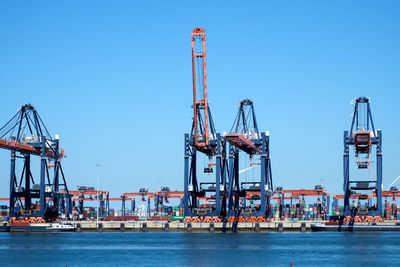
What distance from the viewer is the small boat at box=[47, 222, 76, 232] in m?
130

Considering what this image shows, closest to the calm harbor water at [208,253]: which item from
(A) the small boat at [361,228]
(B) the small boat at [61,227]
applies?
(A) the small boat at [361,228]

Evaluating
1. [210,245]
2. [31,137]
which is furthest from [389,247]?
[31,137]

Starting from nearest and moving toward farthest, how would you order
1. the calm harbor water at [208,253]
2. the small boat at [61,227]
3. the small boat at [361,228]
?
the calm harbor water at [208,253], the small boat at [361,228], the small boat at [61,227]

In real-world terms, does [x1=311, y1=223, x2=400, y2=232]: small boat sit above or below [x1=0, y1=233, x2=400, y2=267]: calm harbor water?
above

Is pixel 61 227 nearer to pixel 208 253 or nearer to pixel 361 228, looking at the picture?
pixel 361 228

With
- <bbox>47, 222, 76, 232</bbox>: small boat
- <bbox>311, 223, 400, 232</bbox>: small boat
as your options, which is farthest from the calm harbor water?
<bbox>47, 222, 76, 232</bbox>: small boat

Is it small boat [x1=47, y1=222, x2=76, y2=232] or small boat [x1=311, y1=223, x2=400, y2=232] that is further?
small boat [x1=47, y1=222, x2=76, y2=232]

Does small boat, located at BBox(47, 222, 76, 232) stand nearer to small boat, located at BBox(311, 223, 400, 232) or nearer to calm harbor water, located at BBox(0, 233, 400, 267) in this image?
calm harbor water, located at BBox(0, 233, 400, 267)

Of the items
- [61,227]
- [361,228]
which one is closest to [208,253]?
[361,228]

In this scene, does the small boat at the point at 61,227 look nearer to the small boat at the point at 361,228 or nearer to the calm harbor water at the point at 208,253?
the calm harbor water at the point at 208,253

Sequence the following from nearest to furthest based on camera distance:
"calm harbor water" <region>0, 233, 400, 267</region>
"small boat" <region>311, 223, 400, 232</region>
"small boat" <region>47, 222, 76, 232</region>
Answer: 1. "calm harbor water" <region>0, 233, 400, 267</region>
2. "small boat" <region>311, 223, 400, 232</region>
3. "small boat" <region>47, 222, 76, 232</region>

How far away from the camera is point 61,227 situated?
133 m

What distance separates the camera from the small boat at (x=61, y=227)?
13035 cm

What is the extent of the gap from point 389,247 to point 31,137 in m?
66.9
